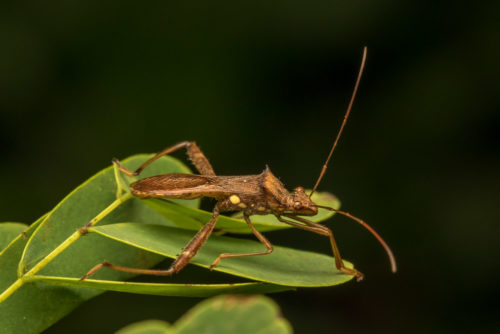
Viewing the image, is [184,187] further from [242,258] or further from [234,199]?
[242,258]

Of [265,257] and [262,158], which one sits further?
[262,158]

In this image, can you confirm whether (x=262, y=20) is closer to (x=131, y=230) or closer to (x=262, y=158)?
(x=262, y=158)

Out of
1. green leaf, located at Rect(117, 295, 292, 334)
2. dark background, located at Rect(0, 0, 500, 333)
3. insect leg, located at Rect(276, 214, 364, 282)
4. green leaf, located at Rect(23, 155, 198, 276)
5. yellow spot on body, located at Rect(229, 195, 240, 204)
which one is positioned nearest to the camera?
green leaf, located at Rect(117, 295, 292, 334)

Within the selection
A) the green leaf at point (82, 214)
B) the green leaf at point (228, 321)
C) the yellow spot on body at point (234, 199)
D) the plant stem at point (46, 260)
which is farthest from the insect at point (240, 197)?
the green leaf at point (228, 321)

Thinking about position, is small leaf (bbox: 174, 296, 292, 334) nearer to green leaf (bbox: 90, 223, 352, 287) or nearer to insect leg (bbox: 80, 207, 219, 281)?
green leaf (bbox: 90, 223, 352, 287)

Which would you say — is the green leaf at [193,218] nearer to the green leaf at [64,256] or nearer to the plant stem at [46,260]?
the green leaf at [64,256]

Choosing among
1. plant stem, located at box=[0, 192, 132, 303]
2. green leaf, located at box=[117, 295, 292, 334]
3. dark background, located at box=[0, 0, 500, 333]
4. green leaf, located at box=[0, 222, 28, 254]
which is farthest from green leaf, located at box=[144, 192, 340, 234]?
dark background, located at box=[0, 0, 500, 333]

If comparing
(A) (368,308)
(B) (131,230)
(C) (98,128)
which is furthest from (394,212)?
(B) (131,230)
